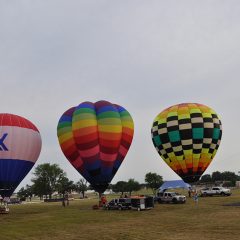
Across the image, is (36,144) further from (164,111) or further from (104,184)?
(164,111)

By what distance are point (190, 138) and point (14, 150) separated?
1891cm

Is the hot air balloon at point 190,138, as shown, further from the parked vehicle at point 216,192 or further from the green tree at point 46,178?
the green tree at point 46,178

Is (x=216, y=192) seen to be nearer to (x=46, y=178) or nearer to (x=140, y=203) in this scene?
(x=140, y=203)

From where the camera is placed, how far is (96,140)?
3872 cm

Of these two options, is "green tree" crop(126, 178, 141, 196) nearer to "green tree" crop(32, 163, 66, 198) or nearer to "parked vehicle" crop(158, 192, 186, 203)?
"green tree" crop(32, 163, 66, 198)

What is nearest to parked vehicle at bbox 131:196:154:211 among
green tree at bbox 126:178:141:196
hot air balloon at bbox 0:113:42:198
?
hot air balloon at bbox 0:113:42:198

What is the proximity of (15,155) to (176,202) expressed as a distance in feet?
59.9

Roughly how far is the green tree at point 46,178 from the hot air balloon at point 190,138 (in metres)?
59.3

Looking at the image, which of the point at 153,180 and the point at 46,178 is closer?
the point at 153,180

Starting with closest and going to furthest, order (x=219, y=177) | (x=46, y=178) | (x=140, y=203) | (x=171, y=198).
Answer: (x=140, y=203), (x=171, y=198), (x=46, y=178), (x=219, y=177)

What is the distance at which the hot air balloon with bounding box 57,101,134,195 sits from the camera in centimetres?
3869

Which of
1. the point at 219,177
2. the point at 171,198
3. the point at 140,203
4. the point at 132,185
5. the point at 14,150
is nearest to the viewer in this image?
the point at 140,203

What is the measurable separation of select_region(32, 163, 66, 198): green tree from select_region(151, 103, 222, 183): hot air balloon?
194ft

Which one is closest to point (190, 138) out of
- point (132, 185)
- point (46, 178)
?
point (46, 178)
